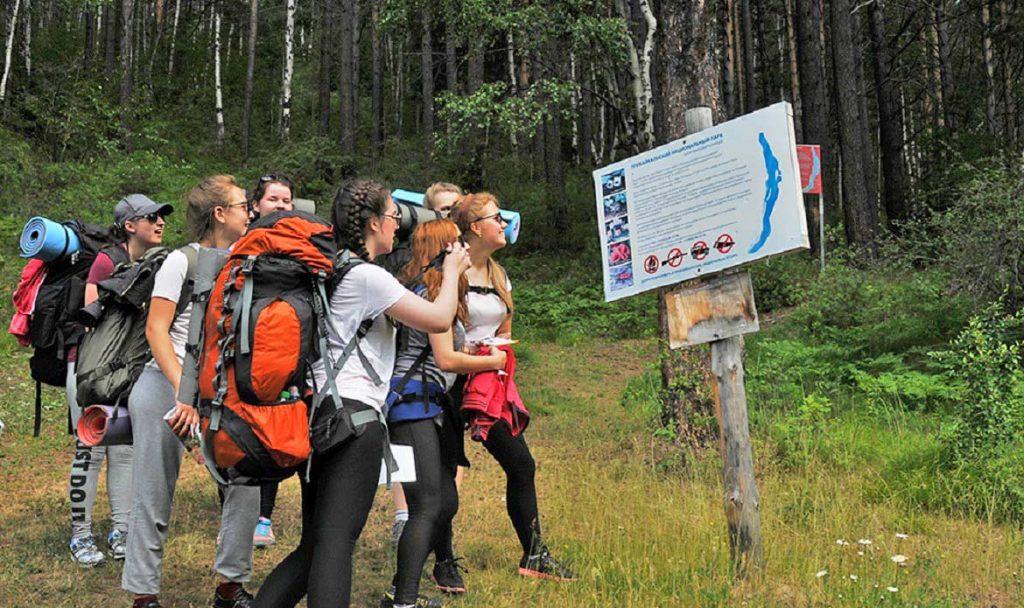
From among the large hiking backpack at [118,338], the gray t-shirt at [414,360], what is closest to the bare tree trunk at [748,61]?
the gray t-shirt at [414,360]

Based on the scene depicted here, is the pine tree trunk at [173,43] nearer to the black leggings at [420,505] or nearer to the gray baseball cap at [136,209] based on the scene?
the gray baseball cap at [136,209]

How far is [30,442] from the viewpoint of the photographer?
8750mm

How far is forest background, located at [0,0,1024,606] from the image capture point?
5410 mm

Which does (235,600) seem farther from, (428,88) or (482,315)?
(428,88)

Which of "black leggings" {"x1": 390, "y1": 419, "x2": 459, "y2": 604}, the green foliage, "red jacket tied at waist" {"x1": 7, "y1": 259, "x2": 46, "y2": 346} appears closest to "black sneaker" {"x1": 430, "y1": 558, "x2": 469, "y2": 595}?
"black leggings" {"x1": 390, "y1": 419, "x2": 459, "y2": 604}

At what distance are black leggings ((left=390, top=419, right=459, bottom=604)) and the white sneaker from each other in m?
2.07

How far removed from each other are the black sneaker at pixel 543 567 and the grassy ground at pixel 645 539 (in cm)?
8

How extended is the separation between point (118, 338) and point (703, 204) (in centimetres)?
293

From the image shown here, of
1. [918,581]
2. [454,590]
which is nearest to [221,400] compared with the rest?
[454,590]

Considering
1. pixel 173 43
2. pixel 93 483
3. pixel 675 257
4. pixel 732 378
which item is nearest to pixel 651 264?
pixel 675 257

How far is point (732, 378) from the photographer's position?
15.1ft

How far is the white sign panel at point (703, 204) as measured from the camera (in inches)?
166

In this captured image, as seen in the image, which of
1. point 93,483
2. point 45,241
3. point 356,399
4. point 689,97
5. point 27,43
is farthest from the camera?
point 27,43

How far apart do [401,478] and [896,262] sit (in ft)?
33.2
